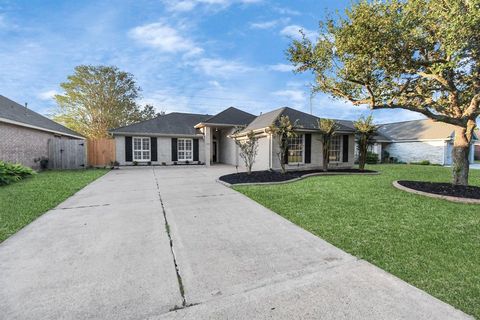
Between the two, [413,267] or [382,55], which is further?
[382,55]

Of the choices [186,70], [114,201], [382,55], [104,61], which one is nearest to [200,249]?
[114,201]

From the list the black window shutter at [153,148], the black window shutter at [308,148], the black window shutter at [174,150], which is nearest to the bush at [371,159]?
the black window shutter at [308,148]

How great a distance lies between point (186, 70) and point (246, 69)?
5.92 m

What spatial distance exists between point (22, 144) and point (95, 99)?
46.4 feet

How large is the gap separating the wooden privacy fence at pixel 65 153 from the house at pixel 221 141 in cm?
229

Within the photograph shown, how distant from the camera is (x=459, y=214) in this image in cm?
481

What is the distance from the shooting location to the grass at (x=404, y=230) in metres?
2.41

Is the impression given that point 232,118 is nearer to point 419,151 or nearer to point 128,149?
point 128,149

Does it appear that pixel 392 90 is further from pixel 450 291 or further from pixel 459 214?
pixel 450 291

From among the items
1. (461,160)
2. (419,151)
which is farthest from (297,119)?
(419,151)

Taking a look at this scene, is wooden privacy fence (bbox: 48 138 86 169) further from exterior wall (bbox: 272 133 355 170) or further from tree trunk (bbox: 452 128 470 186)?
tree trunk (bbox: 452 128 470 186)

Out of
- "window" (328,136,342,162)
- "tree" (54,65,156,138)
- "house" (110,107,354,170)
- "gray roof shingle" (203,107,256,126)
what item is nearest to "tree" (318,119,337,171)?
"house" (110,107,354,170)

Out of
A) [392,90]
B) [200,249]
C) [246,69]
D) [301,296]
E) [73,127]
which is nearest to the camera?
[301,296]

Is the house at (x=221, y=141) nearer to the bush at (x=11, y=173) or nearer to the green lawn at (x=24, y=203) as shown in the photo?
the bush at (x=11, y=173)
